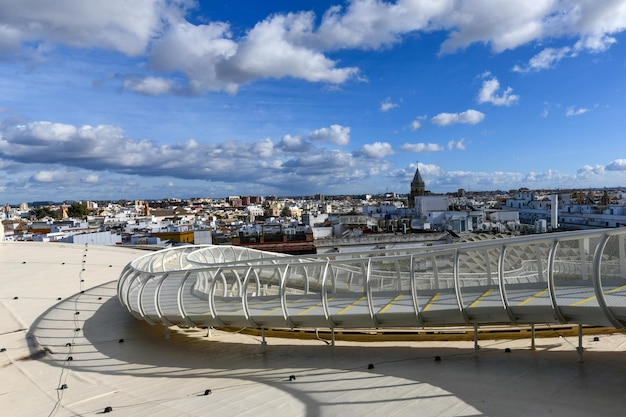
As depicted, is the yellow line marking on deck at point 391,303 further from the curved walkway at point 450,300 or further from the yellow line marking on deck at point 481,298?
the yellow line marking on deck at point 481,298

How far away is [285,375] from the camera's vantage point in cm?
789

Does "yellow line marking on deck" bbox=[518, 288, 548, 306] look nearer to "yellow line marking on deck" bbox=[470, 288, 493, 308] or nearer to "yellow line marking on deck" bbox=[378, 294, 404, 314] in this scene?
"yellow line marking on deck" bbox=[470, 288, 493, 308]

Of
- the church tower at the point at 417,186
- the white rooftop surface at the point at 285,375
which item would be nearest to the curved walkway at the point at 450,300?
the white rooftop surface at the point at 285,375

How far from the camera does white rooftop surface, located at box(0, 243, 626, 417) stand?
626 centimetres

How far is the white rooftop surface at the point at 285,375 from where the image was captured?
20.5ft

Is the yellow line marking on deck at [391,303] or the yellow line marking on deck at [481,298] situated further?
the yellow line marking on deck at [391,303]

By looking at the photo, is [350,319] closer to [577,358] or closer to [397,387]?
[397,387]

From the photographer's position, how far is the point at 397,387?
6.82 metres

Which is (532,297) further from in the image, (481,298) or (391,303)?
(391,303)

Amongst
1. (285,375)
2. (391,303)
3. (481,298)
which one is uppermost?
(481,298)

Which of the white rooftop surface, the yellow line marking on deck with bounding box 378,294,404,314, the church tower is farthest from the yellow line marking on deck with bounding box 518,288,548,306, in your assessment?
the church tower

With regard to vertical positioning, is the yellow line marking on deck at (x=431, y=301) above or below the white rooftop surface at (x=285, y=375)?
above

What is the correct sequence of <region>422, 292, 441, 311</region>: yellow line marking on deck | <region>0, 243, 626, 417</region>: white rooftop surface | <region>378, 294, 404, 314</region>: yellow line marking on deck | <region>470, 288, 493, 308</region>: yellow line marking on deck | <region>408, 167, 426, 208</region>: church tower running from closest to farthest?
<region>0, 243, 626, 417</region>: white rooftop surface
<region>470, 288, 493, 308</region>: yellow line marking on deck
<region>422, 292, 441, 311</region>: yellow line marking on deck
<region>378, 294, 404, 314</region>: yellow line marking on deck
<region>408, 167, 426, 208</region>: church tower

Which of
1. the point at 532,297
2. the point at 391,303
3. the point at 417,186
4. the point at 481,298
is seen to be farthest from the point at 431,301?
the point at 417,186
